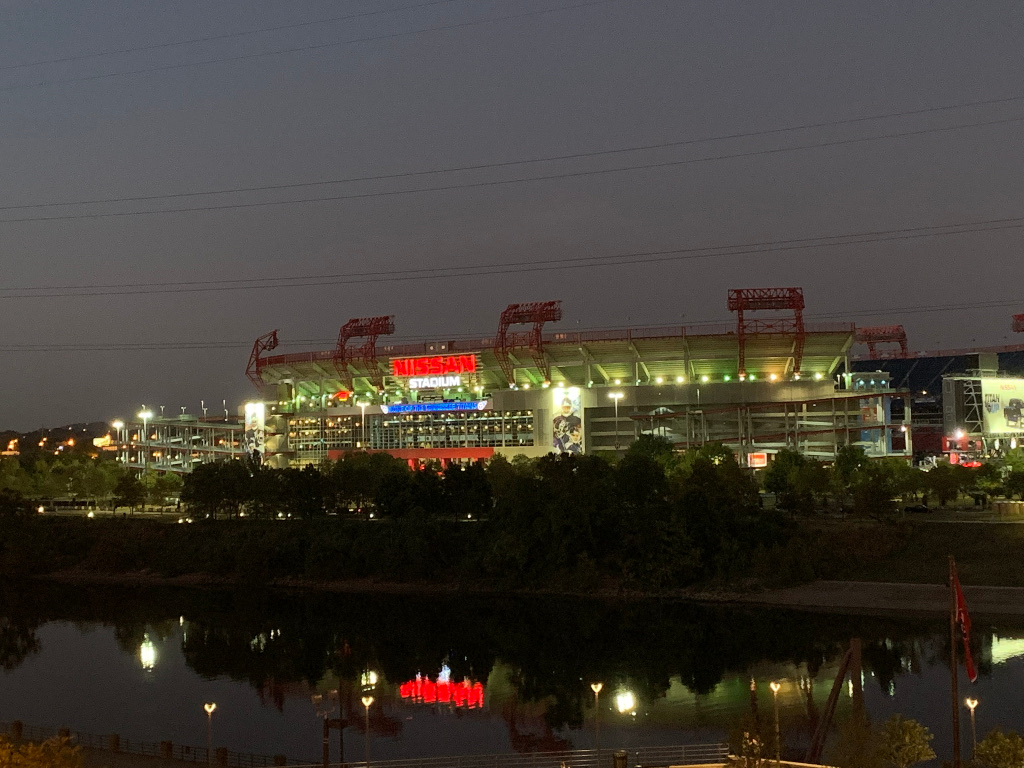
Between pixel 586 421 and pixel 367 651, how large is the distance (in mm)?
33566

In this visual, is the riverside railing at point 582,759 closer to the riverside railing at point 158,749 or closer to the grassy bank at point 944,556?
the riverside railing at point 158,749

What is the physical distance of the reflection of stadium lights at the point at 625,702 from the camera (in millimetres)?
23217

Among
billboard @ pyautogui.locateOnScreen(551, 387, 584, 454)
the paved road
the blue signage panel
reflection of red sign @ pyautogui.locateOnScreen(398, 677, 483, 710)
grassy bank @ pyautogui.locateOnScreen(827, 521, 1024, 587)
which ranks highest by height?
the blue signage panel

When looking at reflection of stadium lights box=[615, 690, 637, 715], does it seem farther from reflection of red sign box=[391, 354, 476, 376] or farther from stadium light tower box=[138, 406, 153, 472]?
stadium light tower box=[138, 406, 153, 472]

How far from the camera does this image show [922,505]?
43031 millimetres

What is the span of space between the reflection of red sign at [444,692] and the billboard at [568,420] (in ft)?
113

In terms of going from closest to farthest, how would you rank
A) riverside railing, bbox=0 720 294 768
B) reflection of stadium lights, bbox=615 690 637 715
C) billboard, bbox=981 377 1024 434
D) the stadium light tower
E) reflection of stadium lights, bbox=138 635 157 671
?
riverside railing, bbox=0 720 294 768 → reflection of stadium lights, bbox=615 690 637 715 → reflection of stadium lights, bbox=138 635 157 671 → billboard, bbox=981 377 1024 434 → the stadium light tower

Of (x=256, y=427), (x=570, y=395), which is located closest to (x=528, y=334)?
(x=570, y=395)

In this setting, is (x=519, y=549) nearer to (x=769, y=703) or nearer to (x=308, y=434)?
(x=769, y=703)

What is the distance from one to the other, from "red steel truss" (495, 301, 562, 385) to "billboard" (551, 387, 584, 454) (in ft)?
5.89

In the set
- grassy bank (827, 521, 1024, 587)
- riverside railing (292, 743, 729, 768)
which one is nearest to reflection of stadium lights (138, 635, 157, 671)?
riverside railing (292, 743, 729, 768)

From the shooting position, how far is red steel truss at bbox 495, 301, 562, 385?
2371 inches

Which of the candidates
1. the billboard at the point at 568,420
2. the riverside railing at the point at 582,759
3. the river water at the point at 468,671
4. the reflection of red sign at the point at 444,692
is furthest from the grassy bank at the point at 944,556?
Answer: the billboard at the point at 568,420

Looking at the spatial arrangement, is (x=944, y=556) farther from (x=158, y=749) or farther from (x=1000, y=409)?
(x=1000, y=409)
